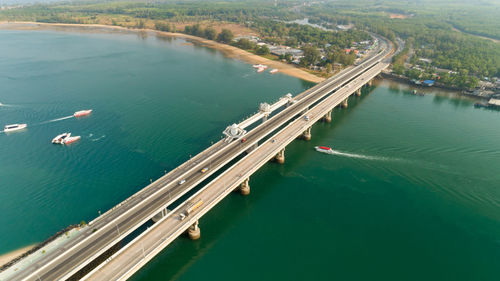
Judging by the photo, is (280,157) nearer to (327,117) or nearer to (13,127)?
(327,117)

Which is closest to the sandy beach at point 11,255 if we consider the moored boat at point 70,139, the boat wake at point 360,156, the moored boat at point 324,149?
the moored boat at point 70,139

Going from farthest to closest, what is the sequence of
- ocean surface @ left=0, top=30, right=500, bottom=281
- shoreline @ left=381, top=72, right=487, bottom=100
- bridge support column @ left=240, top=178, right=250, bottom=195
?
shoreline @ left=381, top=72, right=487, bottom=100, bridge support column @ left=240, top=178, right=250, bottom=195, ocean surface @ left=0, top=30, right=500, bottom=281

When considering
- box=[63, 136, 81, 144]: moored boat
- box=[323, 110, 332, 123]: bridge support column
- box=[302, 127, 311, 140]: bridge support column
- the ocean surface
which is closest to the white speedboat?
box=[63, 136, 81, 144]: moored boat

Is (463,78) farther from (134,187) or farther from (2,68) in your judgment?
(2,68)

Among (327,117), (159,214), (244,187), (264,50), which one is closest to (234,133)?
(244,187)

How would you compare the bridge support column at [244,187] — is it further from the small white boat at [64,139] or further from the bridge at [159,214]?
the small white boat at [64,139]

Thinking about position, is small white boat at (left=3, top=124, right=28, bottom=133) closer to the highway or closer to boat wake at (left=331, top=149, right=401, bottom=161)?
the highway
